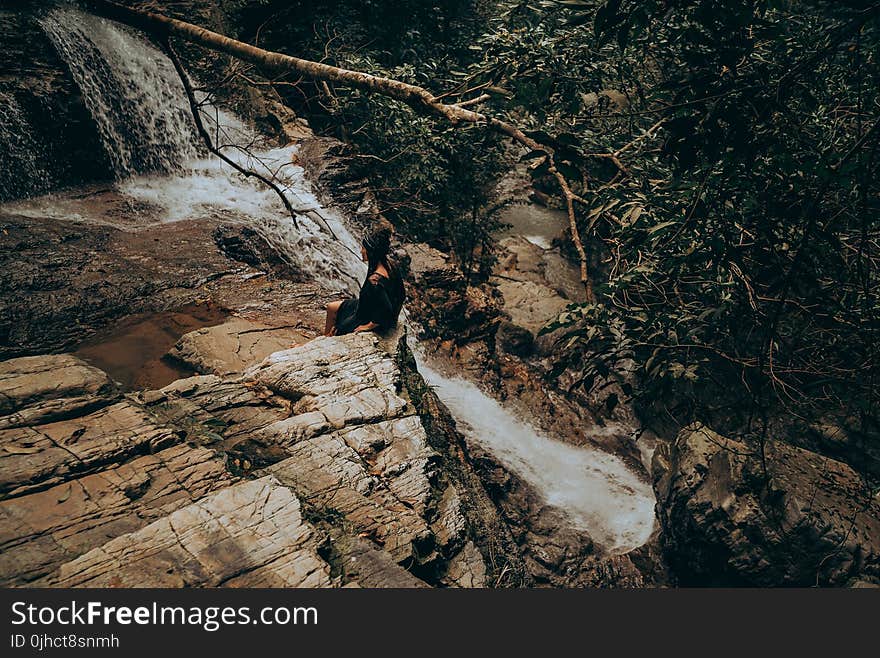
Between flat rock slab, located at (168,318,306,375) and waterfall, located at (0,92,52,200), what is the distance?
416cm

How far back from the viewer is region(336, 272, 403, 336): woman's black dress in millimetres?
4918

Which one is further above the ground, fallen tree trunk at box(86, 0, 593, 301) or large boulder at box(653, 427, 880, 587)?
fallen tree trunk at box(86, 0, 593, 301)

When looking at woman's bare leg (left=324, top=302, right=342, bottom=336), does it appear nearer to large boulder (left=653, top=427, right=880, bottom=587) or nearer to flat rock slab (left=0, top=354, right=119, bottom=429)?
flat rock slab (left=0, top=354, right=119, bottom=429)

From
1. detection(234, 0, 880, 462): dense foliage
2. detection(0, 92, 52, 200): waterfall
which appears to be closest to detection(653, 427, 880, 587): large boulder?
detection(234, 0, 880, 462): dense foliage

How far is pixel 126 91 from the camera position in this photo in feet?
27.6

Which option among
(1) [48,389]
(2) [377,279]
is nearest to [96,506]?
(1) [48,389]

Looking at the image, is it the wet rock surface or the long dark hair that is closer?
the wet rock surface

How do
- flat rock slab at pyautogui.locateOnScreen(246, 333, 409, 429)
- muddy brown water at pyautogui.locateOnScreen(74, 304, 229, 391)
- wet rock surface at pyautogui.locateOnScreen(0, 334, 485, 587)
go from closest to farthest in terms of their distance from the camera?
wet rock surface at pyautogui.locateOnScreen(0, 334, 485, 587) → flat rock slab at pyautogui.locateOnScreen(246, 333, 409, 429) → muddy brown water at pyautogui.locateOnScreen(74, 304, 229, 391)

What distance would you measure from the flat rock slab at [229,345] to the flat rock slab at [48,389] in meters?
1.07

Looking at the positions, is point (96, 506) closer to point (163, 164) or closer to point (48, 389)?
point (48, 389)

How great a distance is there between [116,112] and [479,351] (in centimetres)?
689

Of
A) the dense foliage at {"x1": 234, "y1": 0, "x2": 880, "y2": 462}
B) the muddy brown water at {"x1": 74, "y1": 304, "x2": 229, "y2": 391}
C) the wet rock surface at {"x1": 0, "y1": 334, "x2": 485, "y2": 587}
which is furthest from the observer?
the muddy brown water at {"x1": 74, "y1": 304, "x2": 229, "y2": 391}

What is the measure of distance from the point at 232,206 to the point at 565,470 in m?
6.51

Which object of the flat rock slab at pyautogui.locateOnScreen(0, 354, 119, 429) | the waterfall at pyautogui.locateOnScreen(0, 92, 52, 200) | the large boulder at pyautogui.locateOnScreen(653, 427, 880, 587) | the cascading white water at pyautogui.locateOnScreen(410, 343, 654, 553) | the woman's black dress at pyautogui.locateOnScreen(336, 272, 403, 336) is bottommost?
the cascading white water at pyautogui.locateOnScreen(410, 343, 654, 553)
